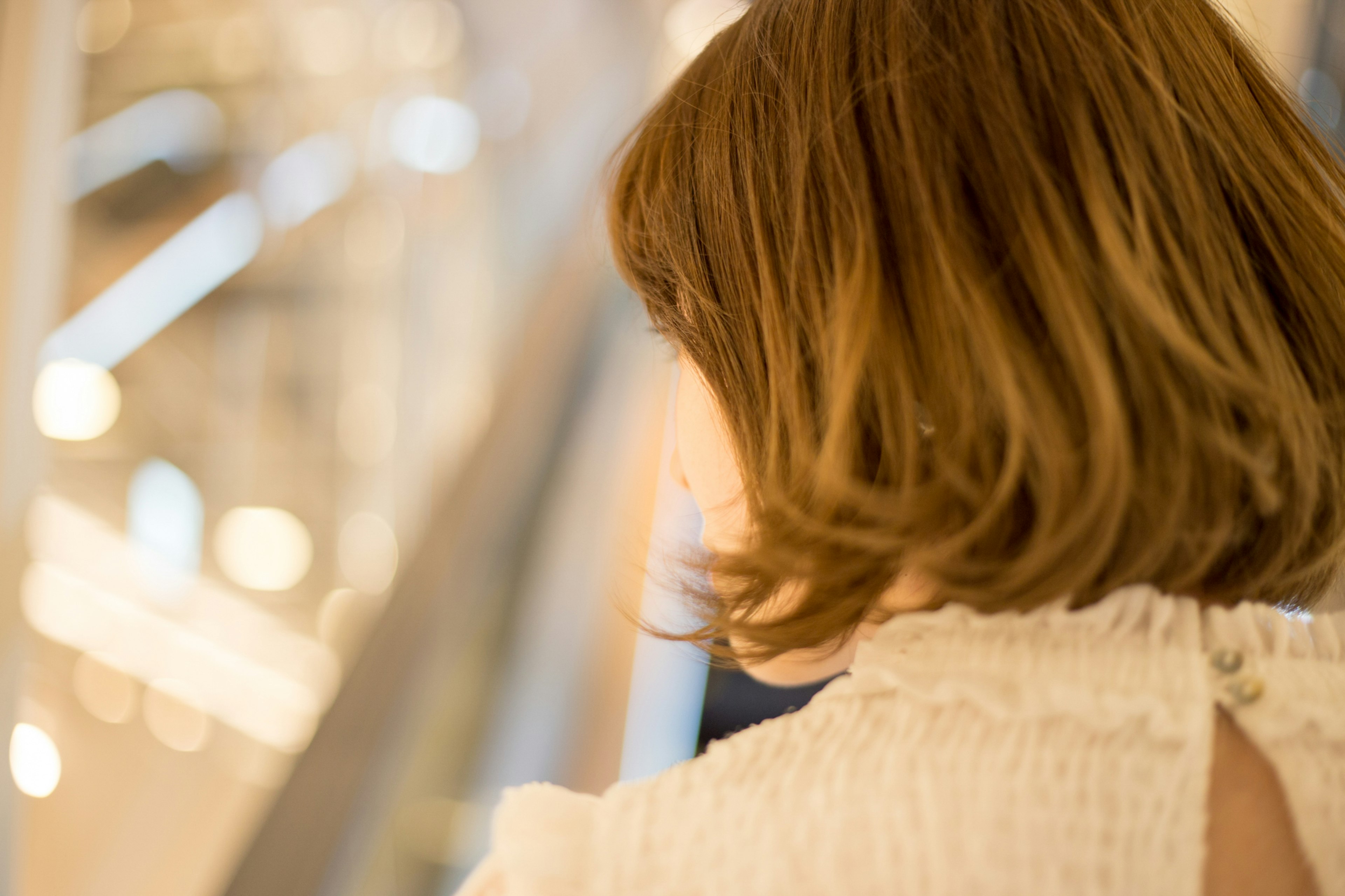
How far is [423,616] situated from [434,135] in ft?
4.34

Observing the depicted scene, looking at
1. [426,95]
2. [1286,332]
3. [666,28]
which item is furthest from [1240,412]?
[426,95]

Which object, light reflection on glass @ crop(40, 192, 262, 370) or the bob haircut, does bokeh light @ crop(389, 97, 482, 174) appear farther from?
the bob haircut

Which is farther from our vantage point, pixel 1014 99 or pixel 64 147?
pixel 64 147

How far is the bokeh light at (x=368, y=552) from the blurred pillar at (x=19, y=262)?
0.94 meters

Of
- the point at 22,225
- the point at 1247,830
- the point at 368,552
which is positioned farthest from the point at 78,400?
the point at 1247,830

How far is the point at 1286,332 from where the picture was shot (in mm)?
413

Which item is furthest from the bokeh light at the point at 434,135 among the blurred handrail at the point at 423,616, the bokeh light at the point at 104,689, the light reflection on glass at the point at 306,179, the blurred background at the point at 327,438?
the bokeh light at the point at 104,689

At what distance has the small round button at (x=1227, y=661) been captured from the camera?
354 mm

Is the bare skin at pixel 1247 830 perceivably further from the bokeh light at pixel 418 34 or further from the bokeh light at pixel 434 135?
the bokeh light at pixel 418 34

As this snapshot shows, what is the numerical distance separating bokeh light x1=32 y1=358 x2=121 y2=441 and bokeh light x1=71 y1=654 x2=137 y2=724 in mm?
350

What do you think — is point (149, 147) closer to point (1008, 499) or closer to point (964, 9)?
point (964, 9)

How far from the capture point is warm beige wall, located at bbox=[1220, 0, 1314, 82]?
3.28ft

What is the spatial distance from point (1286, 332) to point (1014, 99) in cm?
18

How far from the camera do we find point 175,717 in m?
1.25
